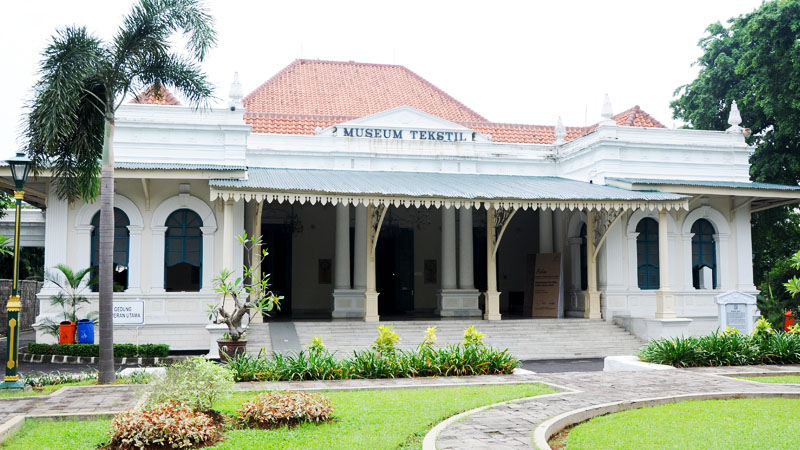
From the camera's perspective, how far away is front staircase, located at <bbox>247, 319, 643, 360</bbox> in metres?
16.2

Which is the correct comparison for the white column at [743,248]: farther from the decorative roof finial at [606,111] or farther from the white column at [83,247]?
the white column at [83,247]

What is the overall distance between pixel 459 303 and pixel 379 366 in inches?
352

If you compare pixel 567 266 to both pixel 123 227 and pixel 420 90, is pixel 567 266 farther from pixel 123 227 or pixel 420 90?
pixel 123 227

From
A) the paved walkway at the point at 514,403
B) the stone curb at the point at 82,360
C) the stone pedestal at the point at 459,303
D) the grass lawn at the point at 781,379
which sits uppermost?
the stone pedestal at the point at 459,303

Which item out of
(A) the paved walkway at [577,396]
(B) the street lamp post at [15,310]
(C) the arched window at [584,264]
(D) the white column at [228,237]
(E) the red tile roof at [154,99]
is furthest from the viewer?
(C) the arched window at [584,264]

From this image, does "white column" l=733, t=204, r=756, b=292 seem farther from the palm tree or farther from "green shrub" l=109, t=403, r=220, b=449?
"green shrub" l=109, t=403, r=220, b=449

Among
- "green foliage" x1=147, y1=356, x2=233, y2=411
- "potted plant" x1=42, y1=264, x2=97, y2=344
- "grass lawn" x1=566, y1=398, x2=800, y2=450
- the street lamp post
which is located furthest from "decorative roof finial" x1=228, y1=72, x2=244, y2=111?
"grass lawn" x1=566, y1=398, x2=800, y2=450

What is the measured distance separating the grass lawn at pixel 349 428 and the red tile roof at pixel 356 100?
1303 cm

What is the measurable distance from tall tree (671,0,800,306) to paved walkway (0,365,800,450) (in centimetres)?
1319

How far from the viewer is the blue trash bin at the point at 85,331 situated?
50.9ft

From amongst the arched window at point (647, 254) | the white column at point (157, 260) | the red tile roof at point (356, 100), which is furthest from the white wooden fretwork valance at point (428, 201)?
the red tile roof at point (356, 100)

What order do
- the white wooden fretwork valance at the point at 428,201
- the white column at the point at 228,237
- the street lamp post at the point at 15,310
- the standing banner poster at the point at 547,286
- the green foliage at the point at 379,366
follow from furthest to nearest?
the standing banner poster at the point at 547,286 → the white column at the point at 228,237 → the white wooden fretwork valance at the point at 428,201 → the green foliage at the point at 379,366 → the street lamp post at the point at 15,310

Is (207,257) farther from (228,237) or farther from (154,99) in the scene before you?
(154,99)

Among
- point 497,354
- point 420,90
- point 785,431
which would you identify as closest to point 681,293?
point 497,354
